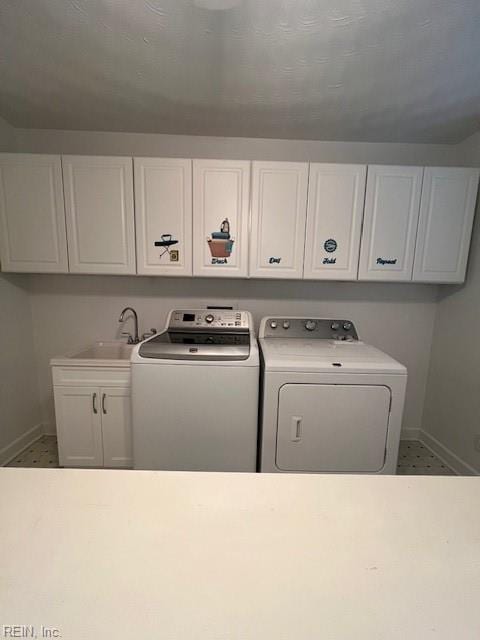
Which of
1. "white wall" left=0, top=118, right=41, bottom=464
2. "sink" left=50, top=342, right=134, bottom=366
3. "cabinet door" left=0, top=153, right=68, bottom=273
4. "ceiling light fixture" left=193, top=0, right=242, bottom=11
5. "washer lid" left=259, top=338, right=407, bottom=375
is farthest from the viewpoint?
"sink" left=50, top=342, right=134, bottom=366

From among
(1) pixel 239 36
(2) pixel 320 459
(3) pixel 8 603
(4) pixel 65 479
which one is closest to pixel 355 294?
(2) pixel 320 459

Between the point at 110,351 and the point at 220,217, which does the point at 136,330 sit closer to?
the point at 110,351

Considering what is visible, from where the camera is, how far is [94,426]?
2088mm

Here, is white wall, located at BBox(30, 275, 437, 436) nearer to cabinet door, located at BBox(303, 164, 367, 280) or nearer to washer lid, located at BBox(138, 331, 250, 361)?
cabinet door, located at BBox(303, 164, 367, 280)

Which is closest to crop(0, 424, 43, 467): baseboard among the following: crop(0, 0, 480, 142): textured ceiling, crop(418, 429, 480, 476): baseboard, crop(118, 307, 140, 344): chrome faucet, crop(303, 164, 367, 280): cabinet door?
crop(118, 307, 140, 344): chrome faucet

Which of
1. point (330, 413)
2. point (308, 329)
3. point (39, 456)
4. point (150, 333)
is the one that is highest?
point (308, 329)

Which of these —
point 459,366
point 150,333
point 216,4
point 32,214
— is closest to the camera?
point 216,4

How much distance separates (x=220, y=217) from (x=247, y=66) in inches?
33.4

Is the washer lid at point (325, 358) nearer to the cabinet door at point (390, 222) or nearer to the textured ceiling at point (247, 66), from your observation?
the cabinet door at point (390, 222)

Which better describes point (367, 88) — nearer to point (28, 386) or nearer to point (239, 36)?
point (239, 36)

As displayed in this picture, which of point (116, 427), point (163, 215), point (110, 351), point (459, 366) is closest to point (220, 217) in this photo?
point (163, 215)

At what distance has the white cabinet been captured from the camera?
6.69 ft

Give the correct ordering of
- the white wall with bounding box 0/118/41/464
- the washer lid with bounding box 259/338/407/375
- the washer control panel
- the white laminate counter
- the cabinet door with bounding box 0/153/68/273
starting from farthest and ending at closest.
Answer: the white wall with bounding box 0/118/41/464 < the washer control panel < the cabinet door with bounding box 0/153/68/273 < the washer lid with bounding box 259/338/407/375 < the white laminate counter

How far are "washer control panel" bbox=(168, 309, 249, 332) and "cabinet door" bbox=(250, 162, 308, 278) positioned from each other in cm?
36
